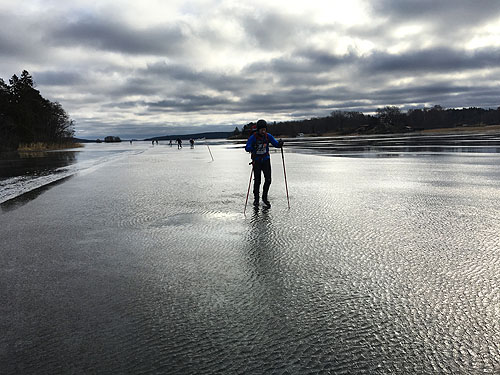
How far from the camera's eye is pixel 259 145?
31.4ft

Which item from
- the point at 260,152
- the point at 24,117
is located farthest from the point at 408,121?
the point at 260,152

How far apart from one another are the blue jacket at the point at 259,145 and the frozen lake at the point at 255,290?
180 cm

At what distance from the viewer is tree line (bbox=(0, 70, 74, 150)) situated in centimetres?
6252

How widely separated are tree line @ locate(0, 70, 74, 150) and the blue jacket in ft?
197

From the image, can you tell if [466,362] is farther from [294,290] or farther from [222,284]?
[222,284]

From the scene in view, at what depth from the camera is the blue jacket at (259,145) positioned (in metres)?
9.51

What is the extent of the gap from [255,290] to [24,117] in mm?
81889

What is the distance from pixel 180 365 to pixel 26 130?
82.2m

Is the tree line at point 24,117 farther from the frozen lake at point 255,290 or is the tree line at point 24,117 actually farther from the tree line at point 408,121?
the tree line at point 408,121

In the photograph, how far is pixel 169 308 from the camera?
358cm

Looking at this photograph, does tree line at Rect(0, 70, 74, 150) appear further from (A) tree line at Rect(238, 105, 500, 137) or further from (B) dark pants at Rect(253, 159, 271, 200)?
(A) tree line at Rect(238, 105, 500, 137)

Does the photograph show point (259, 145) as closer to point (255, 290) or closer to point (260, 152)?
point (260, 152)

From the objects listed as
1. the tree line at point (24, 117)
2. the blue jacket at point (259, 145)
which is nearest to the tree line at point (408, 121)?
the tree line at point (24, 117)

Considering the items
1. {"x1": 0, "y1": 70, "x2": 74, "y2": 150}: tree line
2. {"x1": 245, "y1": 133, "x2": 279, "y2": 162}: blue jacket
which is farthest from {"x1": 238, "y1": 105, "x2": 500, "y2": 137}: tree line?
{"x1": 245, "y1": 133, "x2": 279, "y2": 162}: blue jacket
